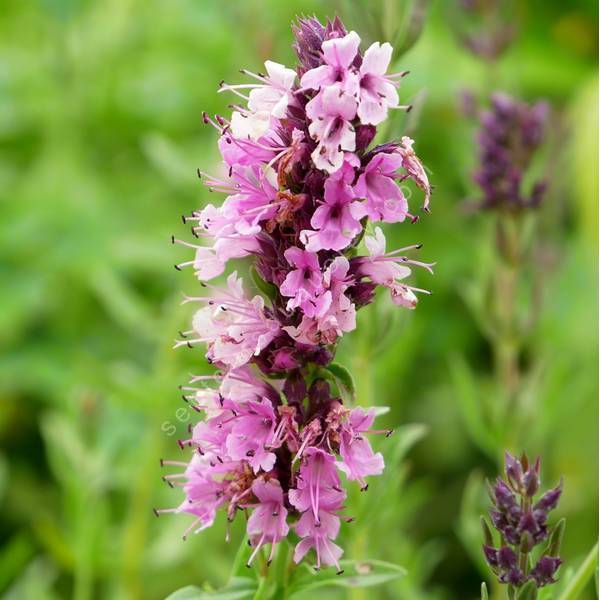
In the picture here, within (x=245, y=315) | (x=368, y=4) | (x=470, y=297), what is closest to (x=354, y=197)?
(x=245, y=315)

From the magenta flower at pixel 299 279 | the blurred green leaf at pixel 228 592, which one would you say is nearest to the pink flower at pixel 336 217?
the magenta flower at pixel 299 279

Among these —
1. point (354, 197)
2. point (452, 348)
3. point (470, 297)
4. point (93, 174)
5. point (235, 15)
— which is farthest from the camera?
point (93, 174)

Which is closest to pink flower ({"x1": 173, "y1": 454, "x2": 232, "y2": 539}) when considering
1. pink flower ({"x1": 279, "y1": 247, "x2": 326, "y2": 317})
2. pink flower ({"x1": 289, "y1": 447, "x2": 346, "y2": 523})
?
pink flower ({"x1": 289, "y1": 447, "x2": 346, "y2": 523})

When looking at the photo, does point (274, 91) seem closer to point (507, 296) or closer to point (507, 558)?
point (507, 558)

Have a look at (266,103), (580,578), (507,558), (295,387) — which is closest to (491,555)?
(507,558)

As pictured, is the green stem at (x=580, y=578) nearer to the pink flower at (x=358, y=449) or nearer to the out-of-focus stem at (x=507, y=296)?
the pink flower at (x=358, y=449)

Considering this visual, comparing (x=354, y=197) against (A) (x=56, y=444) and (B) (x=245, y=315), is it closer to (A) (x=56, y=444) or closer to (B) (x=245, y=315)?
(B) (x=245, y=315)
